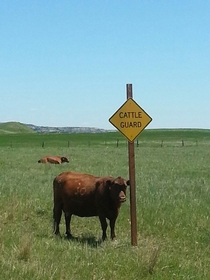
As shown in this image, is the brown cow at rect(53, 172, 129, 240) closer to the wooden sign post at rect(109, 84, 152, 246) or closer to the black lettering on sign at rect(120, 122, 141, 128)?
the wooden sign post at rect(109, 84, 152, 246)

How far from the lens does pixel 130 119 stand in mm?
9906

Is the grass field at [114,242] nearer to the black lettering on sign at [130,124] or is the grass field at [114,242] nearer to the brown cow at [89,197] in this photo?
the brown cow at [89,197]

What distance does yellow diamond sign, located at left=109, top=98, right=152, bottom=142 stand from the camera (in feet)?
32.4

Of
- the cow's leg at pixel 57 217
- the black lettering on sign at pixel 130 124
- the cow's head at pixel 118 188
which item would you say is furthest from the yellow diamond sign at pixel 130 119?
the cow's leg at pixel 57 217

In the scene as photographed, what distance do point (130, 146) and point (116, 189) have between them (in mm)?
946

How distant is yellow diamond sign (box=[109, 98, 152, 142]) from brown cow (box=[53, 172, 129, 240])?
1098 millimetres

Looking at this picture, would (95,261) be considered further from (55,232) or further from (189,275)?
(55,232)

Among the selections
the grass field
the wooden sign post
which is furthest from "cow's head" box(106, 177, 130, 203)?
the grass field

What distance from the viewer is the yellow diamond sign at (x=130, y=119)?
389 inches

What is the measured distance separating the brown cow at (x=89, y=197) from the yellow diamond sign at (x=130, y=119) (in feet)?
3.60

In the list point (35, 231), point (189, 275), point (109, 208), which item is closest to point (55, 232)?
point (35, 231)

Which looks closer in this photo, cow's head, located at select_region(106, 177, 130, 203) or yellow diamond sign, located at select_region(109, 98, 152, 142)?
yellow diamond sign, located at select_region(109, 98, 152, 142)

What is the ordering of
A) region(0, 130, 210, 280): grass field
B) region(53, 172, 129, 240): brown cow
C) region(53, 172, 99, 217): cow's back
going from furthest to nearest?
region(53, 172, 99, 217): cow's back → region(53, 172, 129, 240): brown cow → region(0, 130, 210, 280): grass field

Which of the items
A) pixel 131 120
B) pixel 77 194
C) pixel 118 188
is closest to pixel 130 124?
pixel 131 120
